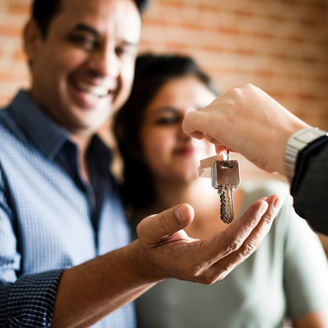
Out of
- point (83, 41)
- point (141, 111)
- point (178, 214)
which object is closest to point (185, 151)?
point (141, 111)

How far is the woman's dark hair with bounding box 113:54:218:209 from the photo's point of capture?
136 centimetres

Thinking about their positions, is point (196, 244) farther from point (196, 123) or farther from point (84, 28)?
point (84, 28)

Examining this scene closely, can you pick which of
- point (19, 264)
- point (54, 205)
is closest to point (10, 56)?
point (54, 205)

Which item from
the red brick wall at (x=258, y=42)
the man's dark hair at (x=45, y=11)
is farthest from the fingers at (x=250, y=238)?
the red brick wall at (x=258, y=42)

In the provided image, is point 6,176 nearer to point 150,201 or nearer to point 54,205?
point 54,205

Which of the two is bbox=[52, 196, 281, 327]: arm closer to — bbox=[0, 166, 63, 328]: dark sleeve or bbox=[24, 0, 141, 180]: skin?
bbox=[0, 166, 63, 328]: dark sleeve

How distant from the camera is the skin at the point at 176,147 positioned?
124 centimetres

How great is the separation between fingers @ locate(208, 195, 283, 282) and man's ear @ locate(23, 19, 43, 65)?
0.91 metres

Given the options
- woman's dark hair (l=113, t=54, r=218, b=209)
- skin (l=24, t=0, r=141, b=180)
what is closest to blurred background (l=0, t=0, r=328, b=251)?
woman's dark hair (l=113, t=54, r=218, b=209)

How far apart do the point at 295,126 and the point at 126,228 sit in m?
0.78

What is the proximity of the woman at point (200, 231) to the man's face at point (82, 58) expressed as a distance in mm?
198

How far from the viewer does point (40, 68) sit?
119cm

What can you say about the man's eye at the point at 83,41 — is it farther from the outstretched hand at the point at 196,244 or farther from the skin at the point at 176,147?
the outstretched hand at the point at 196,244

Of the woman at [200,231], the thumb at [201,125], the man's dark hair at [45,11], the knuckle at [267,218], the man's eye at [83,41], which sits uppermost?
the man's dark hair at [45,11]
